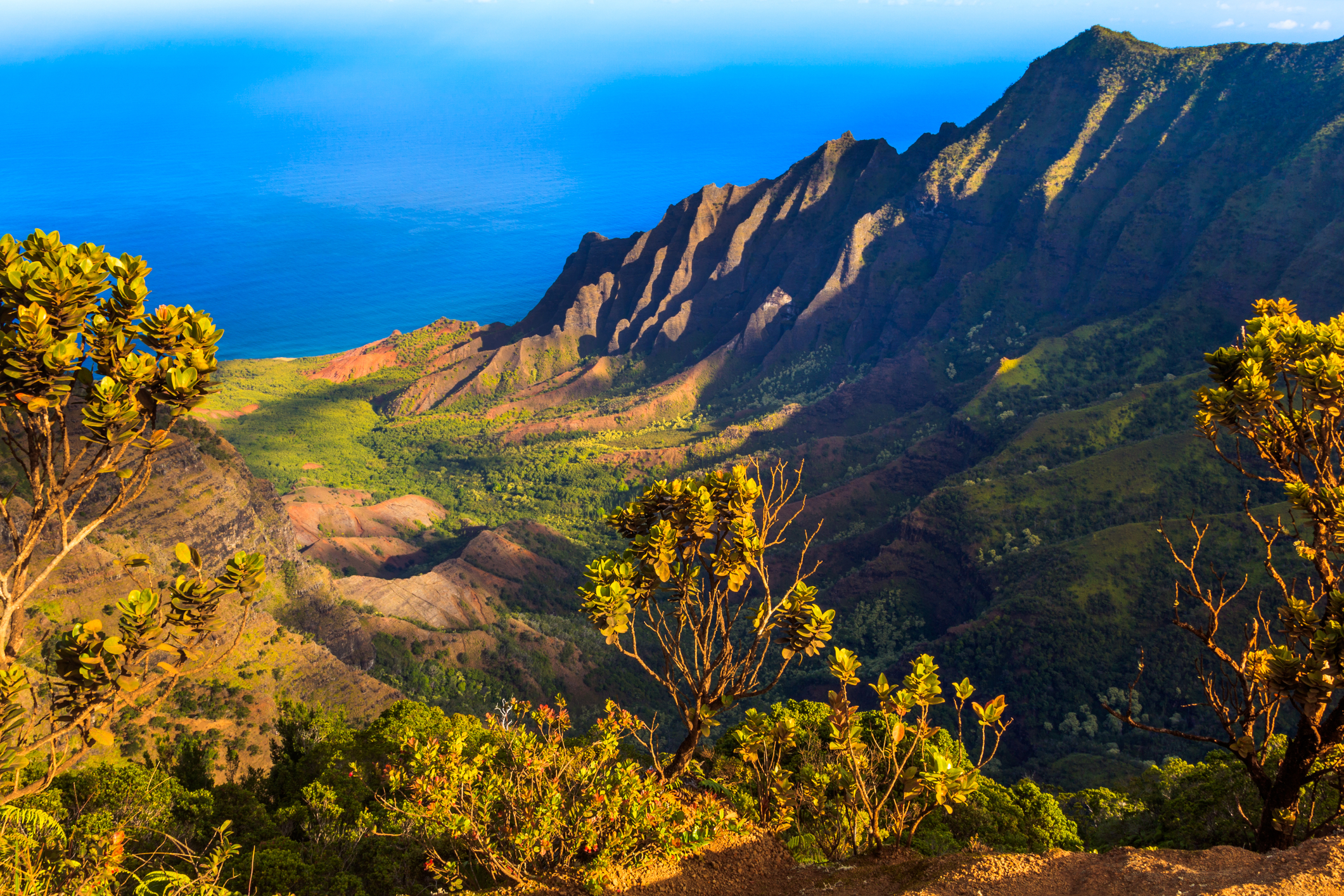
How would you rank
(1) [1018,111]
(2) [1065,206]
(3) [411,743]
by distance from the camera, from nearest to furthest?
1. (3) [411,743]
2. (2) [1065,206]
3. (1) [1018,111]

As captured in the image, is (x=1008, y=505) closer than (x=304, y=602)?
No

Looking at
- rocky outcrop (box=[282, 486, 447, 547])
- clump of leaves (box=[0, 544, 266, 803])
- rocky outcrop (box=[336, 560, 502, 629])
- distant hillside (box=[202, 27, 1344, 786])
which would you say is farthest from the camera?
rocky outcrop (box=[282, 486, 447, 547])

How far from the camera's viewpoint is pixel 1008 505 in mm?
82188

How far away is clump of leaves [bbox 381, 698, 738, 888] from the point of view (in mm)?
16266

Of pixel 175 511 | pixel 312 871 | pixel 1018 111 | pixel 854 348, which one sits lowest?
pixel 312 871

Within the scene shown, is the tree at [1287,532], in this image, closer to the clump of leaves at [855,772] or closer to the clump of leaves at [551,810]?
the clump of leaves at [855,772]

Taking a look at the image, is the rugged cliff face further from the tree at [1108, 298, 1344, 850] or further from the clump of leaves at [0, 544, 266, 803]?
the clump of leaves at [0, 544, 266, 803]

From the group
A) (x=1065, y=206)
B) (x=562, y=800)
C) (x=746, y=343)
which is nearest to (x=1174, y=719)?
(x=562, y=800)

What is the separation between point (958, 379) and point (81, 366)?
442 feet

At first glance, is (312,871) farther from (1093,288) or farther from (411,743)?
(1093,288)

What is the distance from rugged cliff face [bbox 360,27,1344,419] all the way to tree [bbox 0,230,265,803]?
114m

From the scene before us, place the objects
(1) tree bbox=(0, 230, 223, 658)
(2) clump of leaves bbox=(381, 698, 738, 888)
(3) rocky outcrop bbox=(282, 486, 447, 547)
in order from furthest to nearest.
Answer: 1. (3) rocky outcrop bbox=(282, 486, 447, 547)
2. (2) clump of leaves bbox=(381, 698, 738, 888)
3. (1) tree bbox=(0, 230, 223, 658)

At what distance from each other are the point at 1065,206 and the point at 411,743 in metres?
151

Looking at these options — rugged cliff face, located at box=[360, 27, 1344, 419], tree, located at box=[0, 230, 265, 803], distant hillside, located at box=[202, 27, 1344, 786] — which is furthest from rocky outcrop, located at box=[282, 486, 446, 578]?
tree, located at box=[0, 230, 265, 803]
